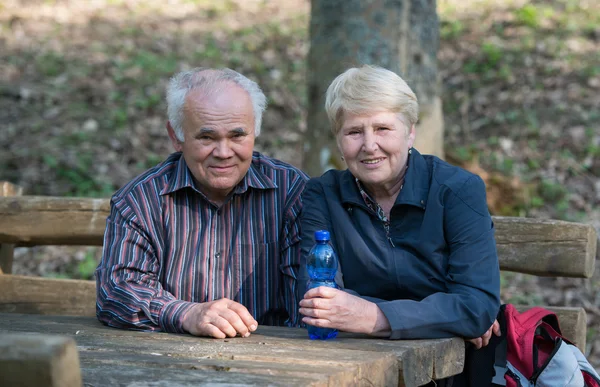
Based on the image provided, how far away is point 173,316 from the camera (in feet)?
10.6

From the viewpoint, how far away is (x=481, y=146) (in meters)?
8.31

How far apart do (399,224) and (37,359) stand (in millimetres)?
2043

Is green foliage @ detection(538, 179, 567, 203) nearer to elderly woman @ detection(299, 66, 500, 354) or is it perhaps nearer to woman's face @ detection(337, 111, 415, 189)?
elderly woman @ detection(299, 66, 500, 354)

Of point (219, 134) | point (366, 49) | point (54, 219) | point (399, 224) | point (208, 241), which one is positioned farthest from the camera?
point (366, 49)

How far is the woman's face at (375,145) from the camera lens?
326cm

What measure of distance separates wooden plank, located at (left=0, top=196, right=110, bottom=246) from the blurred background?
7.17ft

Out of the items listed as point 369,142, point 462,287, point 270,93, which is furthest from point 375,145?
point 270,93

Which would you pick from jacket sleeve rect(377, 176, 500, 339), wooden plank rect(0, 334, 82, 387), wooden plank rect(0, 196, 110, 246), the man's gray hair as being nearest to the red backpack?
A: jacket sleeve rect(377, 176, 500, 339)

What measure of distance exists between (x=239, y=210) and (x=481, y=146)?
5085 mm

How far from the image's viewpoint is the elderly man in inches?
141

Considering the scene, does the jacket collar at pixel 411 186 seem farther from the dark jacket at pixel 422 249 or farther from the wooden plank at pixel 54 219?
the wooden plank at pixel 54 219

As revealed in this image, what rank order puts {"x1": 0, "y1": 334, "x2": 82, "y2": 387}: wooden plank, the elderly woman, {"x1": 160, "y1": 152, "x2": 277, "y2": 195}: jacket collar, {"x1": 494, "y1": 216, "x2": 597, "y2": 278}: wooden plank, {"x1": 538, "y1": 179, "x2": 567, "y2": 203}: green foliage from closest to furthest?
{"x1": 0, "y1": 334, "x2": 82, "y2": 387}: wooden plank → the elderly woman → {"x1": 160, "y1": 152, "x2": 277, "y2": 195}: jacket collar → {"x1": 494, "y1": 216, "x2": 597, "y2": 278}: wooden plank → {"x1": 538, "y1": 179, "x2": 567, "y2": 203}: green foliage

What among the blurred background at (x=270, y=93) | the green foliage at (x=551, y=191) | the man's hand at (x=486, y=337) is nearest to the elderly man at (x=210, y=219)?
the man's hand at (x=486, y=337)

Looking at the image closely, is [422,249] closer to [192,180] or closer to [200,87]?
[192,180]
